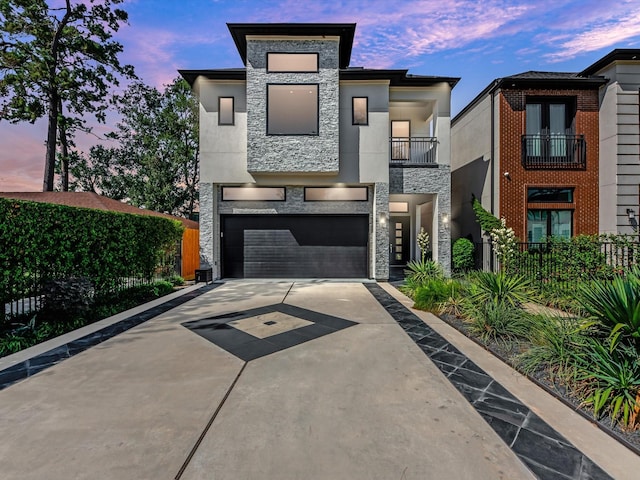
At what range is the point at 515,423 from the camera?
2.34 metres

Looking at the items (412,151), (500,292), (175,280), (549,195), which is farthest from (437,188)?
(175,280)

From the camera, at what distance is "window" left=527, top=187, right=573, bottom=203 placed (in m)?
10.1

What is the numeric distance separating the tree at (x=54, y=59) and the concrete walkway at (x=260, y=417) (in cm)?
1634

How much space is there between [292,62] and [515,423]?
10.9m

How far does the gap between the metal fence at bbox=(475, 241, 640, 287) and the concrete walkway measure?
417 centimetres

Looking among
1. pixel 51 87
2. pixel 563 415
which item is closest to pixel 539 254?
pixel 563 415

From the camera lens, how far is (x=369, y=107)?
397 inches

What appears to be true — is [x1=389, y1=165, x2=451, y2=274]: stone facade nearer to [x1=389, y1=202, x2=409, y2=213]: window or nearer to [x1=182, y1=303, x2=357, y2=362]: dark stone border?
[x1=389, y1=202, x2=409, y2=213]: window

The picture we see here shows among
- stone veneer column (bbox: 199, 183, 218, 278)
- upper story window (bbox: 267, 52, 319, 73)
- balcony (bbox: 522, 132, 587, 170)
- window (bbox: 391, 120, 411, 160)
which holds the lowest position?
stone veneer column (bbox: 199, 183, 218, 278)

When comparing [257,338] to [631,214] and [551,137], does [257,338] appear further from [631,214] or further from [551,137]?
[631,214]

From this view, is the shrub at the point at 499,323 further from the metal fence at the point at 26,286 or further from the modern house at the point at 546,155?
the metal fence at the point at 26,286

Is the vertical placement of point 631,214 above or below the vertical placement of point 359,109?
below

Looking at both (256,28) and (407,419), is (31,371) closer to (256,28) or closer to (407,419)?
(407,419)

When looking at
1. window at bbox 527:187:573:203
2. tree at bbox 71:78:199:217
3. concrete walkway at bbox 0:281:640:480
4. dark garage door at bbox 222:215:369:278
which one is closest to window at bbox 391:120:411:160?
dark garage door at bbox 222:215:369:278
